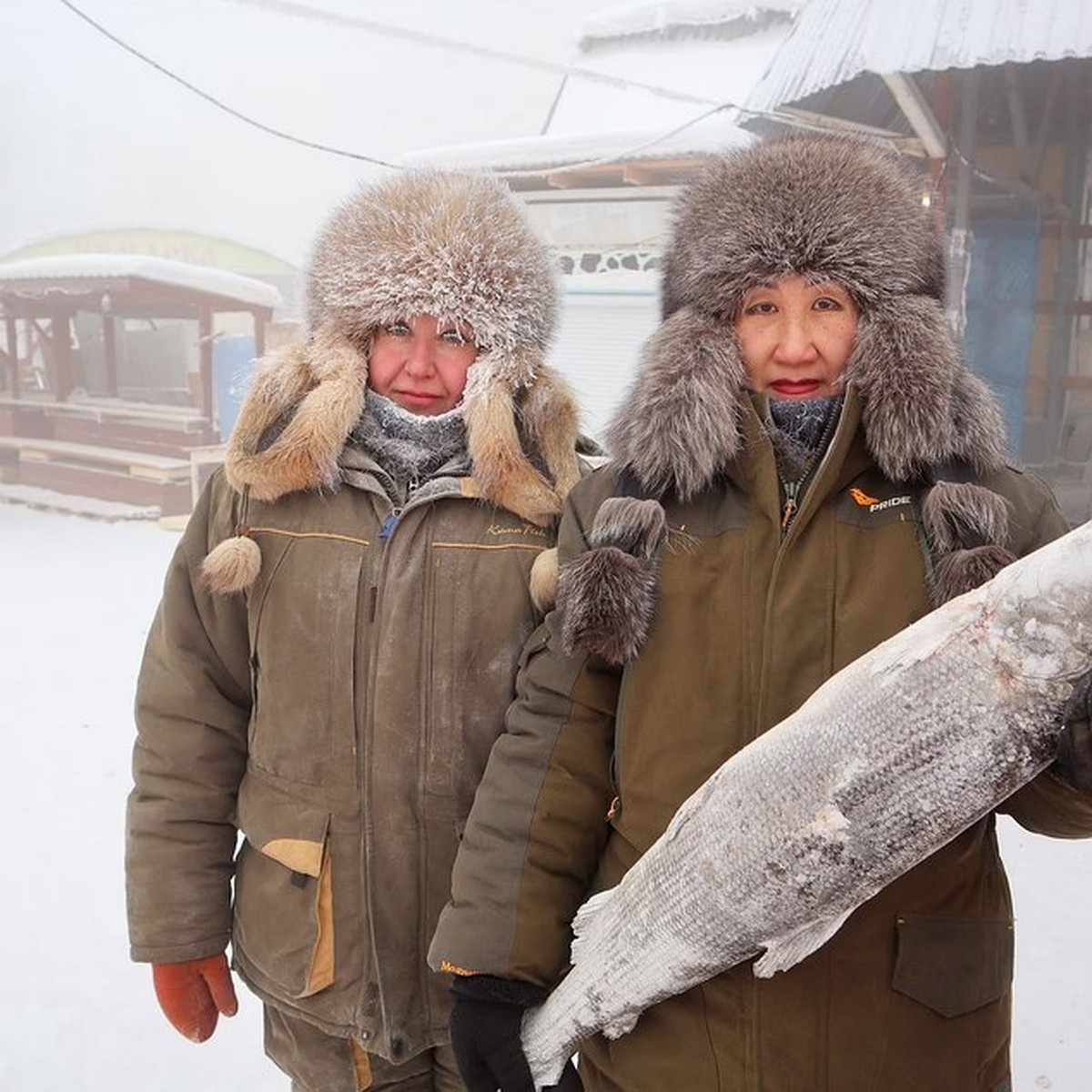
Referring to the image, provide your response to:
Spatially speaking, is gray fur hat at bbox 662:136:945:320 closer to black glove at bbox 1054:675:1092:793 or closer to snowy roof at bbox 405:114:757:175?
black glove at bbox 1054:675:1092:793

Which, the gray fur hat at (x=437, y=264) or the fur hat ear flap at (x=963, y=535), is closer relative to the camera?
the fur hat ear flap at (x=963, y=535)

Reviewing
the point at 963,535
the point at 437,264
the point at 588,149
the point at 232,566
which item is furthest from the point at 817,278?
the point at 588,149

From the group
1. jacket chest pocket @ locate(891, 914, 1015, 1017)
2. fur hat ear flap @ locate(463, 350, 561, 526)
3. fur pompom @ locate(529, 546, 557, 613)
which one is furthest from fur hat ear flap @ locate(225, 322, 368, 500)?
jacket chest pocket @ locate(891, 914, 1015, 1017)

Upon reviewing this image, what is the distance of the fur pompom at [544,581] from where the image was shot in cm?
166

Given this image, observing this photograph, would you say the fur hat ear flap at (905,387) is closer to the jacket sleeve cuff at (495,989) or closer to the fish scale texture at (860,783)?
the fish scale texture at (860,783)

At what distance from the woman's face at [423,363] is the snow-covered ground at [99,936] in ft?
6.26

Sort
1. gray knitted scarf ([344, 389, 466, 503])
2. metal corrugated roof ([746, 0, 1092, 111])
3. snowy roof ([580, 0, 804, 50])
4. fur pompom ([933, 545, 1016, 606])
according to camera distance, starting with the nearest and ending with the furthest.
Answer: fur pompom ([933, 545, 1016, 606]), gray knitted scarf ([344, 389, 466, 503]), metal corrugated roof ([746, 0, 1092, 111]), snowy roof ([580, 0, 804, 50])

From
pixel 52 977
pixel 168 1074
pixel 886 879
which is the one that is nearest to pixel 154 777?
pixel 886 879

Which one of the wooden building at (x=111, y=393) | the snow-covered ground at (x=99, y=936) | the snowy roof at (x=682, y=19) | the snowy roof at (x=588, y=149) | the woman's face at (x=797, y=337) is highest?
the snowy roof at (x=682, y=19)

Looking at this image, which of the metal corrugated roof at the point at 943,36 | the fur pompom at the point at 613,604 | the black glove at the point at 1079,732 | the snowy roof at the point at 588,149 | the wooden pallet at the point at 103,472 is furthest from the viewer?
the wooden pallet at the point at 103,472

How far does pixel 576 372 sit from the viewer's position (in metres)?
10.9

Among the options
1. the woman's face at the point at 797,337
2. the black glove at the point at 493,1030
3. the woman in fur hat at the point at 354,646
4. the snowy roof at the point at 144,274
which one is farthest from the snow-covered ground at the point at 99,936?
the snowy roof at the point at 144,274

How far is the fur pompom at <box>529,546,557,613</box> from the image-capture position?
5.45ft

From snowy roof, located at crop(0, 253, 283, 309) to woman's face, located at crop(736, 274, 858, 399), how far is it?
9992mm
